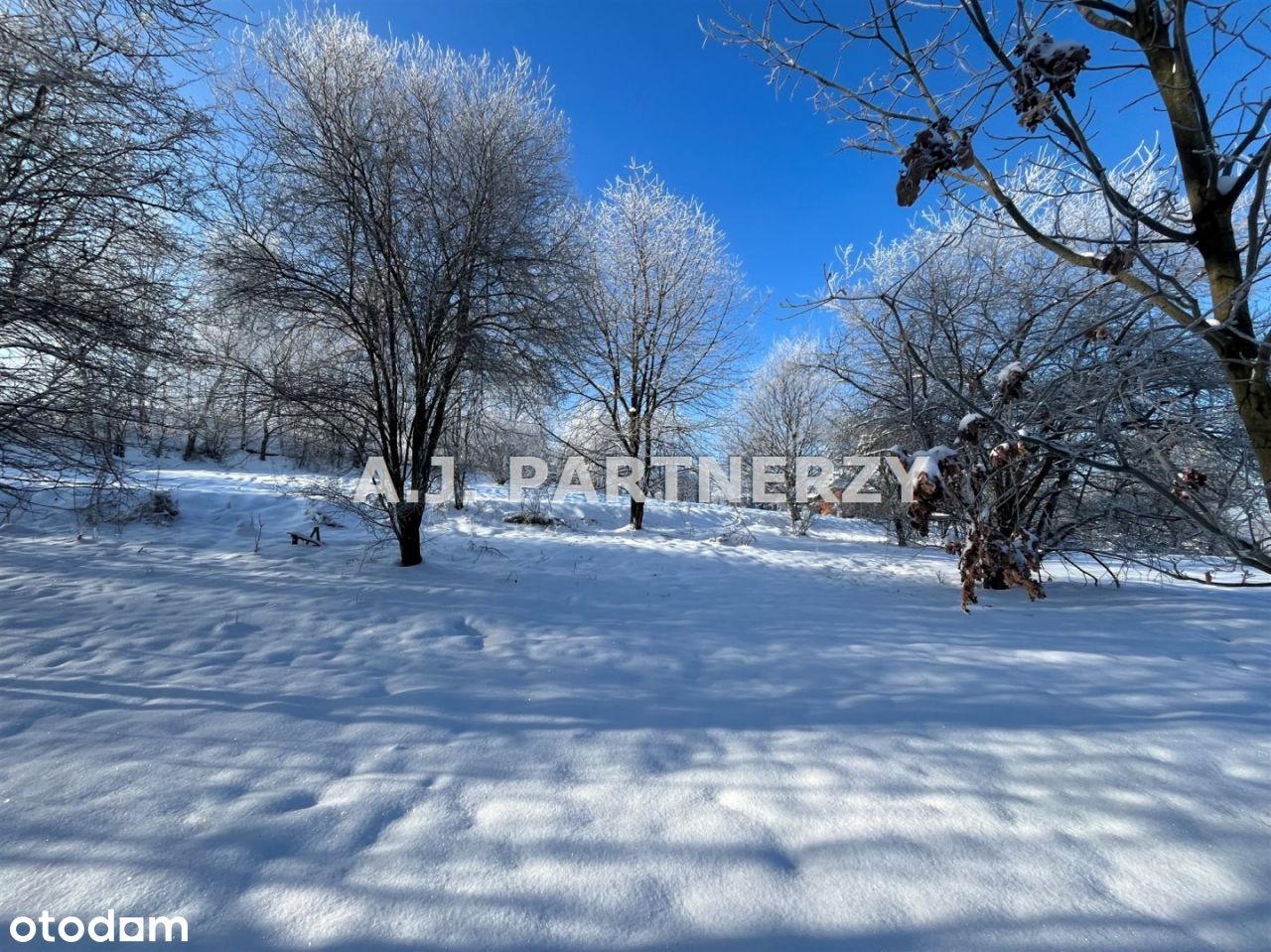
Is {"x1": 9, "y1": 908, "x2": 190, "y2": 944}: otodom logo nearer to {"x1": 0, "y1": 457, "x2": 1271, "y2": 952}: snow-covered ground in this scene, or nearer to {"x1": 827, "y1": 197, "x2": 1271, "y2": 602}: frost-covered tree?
{"x1": 0, "y1": 457, "x2": 1271, "y2": 952}: snow-covered ground

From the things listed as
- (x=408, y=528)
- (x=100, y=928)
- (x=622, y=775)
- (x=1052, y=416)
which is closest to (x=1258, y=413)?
(x=1052, y=416)

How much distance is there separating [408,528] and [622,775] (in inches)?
195

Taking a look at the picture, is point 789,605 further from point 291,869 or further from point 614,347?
point 614,347

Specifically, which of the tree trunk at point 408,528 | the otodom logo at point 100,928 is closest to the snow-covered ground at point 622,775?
the otodom logo at point 100,928

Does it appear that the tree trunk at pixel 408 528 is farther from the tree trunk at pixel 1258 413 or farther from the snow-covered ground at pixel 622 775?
the tree trunk at pixel 1258 413

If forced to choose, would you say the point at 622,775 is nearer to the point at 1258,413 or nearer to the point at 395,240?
the point at 1258,413

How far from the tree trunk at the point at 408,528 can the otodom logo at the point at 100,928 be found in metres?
4.88

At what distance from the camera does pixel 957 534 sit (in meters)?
6.37

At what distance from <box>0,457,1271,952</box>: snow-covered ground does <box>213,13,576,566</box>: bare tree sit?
269 centimetres

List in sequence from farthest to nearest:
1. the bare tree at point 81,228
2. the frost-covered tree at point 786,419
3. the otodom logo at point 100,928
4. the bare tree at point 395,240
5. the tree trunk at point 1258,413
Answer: the frost-covered tree at point 786,419
the bare tree at point 395,240
the bare tree at point 81,228
the tree trunk at point 1258,413
the otodom logo at point 100,928

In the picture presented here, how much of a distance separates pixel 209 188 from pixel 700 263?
10344mm

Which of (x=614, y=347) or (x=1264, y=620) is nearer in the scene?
(x=1264, y=620)

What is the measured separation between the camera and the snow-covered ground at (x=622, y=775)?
1420 mm

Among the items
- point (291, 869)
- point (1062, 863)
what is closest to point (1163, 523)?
point (1062, 863)
